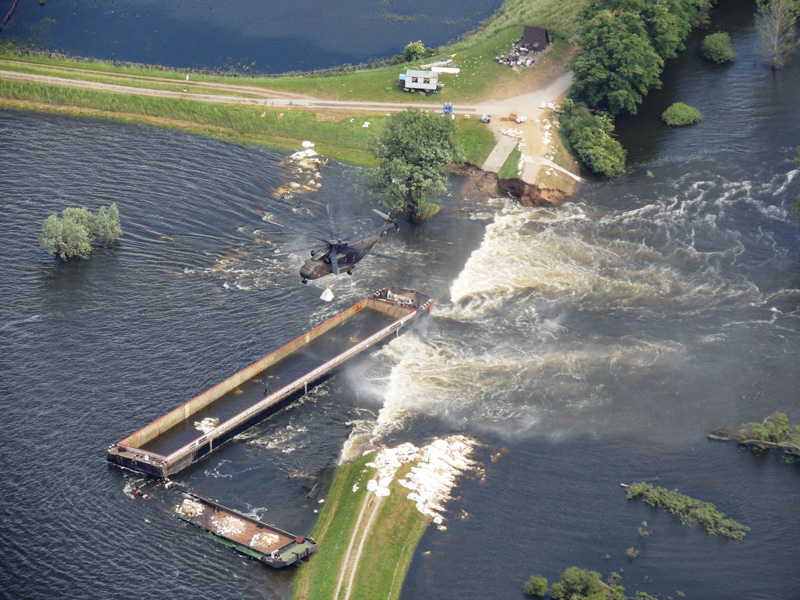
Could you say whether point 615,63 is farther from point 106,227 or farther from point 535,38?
point 106,227

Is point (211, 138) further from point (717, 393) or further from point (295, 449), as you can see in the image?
point (717, 393)


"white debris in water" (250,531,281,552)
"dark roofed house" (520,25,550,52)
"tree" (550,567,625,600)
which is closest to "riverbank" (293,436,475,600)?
"white debris in water" (250,531,281,552)

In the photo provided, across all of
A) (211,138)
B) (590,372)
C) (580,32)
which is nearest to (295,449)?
(590,372)

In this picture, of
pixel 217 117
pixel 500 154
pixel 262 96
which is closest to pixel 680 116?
pixel 500 154

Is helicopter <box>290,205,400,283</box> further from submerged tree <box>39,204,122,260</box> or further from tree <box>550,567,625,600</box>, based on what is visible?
tree <box>550,567,625,600</box>

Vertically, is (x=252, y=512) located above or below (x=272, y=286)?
below

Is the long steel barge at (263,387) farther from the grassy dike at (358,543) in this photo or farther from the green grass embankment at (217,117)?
the green grass embankment at (217,117)
